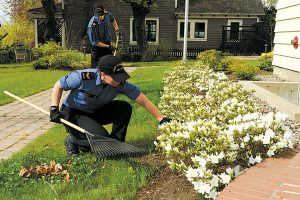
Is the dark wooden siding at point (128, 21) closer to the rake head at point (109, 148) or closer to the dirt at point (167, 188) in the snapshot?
the rake head at point (109, 148)

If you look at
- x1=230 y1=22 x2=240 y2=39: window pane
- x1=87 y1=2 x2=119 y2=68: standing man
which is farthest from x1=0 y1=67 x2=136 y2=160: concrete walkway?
x1=230 y1=22 x2=240 y2=39: window pane

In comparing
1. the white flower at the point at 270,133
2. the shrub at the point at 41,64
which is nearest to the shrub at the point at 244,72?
the white flower at the point at 270,133

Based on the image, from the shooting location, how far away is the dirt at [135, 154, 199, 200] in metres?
3.23

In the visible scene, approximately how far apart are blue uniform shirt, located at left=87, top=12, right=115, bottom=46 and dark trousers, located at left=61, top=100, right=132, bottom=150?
9.60 feet

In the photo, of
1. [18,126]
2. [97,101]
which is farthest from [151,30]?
[97,101]

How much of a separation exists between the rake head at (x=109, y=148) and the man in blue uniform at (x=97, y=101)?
0.87 feet

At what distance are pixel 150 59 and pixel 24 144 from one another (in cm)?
2089

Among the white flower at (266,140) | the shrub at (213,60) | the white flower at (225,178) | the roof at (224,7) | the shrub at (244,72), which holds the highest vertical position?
the roof at (224,7)

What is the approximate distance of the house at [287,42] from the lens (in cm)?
911

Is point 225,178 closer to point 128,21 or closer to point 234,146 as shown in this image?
point 234,146

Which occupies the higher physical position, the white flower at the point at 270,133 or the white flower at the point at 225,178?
the white flower at the point at 270,133

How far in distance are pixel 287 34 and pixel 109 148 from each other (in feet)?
24.5

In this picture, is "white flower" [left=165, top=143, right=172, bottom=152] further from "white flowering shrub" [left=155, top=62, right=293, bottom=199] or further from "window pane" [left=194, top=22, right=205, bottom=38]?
"window pane" [left=194, top=22, right=205, bottom=38]

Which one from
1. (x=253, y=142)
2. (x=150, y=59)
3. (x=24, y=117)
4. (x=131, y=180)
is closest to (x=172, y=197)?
(x=131, y=180)
